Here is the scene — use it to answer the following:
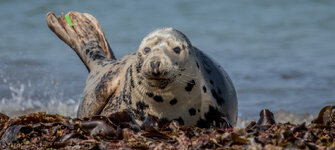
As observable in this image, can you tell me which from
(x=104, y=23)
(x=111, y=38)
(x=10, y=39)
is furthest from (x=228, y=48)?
(x=10, y=39)

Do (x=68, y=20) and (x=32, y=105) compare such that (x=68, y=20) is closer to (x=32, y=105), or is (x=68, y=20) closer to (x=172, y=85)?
(x=32, y=105)

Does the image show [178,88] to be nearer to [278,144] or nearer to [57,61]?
[278,144]

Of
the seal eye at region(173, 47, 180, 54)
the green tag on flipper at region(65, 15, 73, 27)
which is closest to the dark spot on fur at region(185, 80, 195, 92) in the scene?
→ the seal eye at region(173, 47, 180, 54)

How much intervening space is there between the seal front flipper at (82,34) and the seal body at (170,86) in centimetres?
120

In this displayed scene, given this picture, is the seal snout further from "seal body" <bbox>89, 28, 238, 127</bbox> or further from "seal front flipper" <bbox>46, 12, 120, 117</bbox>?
"seal front flipper" <bbox>46, 12, 120, 117</bbox>

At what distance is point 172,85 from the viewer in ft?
13.9

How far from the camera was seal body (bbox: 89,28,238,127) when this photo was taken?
4168 millimetres

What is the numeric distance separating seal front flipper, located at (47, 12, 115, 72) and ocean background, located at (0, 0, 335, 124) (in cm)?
190

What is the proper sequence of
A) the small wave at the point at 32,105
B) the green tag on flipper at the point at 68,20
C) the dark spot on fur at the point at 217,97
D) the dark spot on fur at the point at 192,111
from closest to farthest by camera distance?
the dark spot on fur at the point at 192,111 → the dark spot on fur at the point at 217,97 → the green tag on flipper at the point at 68,20 → the small wave at the point at 32,105

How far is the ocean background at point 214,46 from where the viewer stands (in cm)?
891

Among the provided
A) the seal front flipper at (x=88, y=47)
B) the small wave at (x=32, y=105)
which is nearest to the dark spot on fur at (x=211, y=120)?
the seal front flipper at (x=88, y=47)

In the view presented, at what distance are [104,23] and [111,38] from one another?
73.7 inches

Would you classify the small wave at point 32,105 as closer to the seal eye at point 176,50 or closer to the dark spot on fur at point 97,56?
the dark spot on fur at point 97,56

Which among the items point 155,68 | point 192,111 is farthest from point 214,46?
point 155,68
